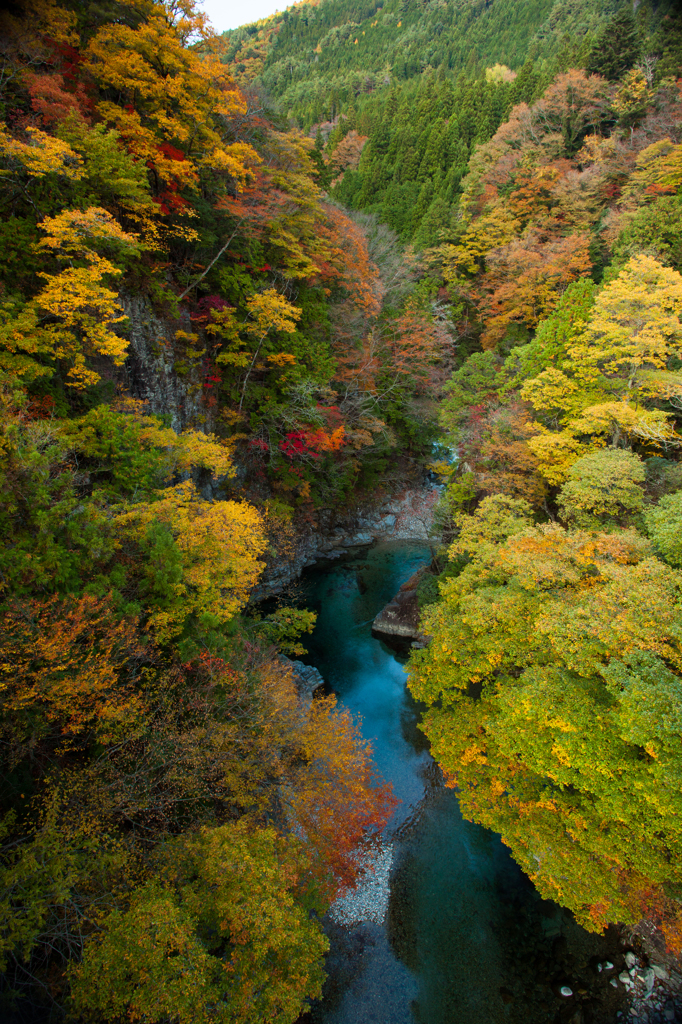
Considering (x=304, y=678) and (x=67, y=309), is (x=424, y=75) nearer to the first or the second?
(x=67, y=309)

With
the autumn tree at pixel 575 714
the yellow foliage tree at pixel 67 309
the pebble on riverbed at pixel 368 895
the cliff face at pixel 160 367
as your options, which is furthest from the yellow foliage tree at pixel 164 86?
the pebble on riverbed at pixel 368 895

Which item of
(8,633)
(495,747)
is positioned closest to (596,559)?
(495,747)

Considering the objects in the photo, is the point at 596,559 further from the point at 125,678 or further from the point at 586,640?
the point at 125,678

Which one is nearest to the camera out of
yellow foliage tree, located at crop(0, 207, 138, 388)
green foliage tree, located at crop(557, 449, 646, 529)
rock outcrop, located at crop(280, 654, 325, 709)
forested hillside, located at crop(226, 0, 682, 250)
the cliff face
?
yellow foliage tree, located at crop(0, 207, 138, 388)

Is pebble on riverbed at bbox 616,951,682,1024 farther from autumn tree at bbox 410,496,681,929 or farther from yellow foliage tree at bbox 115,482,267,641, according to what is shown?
yellow foliage tree at bbox 115,482,267,641

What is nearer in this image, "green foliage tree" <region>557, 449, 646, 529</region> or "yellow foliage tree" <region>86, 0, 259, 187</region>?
"green foliage tree" <region>557, 449, 646, 529</region>

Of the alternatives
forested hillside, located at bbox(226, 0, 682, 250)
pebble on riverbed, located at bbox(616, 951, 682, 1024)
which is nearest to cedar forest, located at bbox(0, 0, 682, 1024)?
forested hillside, located at bbox(226, 0, 682, 250)
